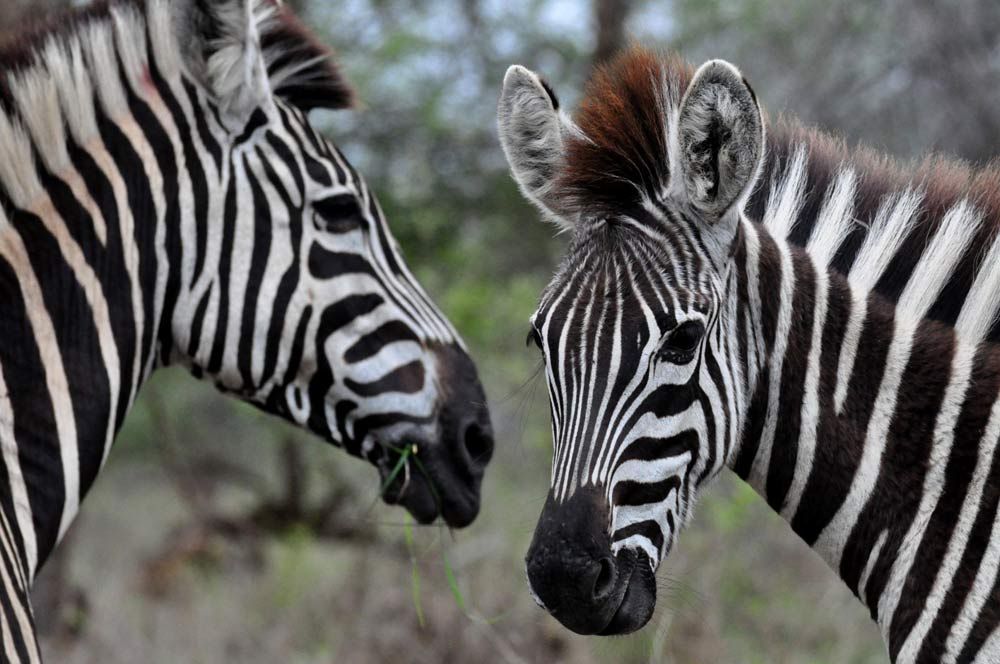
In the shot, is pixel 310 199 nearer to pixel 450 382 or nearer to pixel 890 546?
pixel 450 382

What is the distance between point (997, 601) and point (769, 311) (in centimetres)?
115

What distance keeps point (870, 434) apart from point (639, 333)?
0.87 meters

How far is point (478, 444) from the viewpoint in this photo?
489cm

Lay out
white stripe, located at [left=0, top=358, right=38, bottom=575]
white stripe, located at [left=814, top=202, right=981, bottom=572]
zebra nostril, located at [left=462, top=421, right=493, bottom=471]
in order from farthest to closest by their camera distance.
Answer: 1. zebra nostril, located at [left=462, top=421, right=493, bottom=471]
2. white stripe, located at [left=0, top=358, right=38, bottom=575]
3. white stripe, located at [left=814, top=202, right=981, bottom=572]

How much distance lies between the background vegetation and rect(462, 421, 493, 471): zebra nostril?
3695 mm

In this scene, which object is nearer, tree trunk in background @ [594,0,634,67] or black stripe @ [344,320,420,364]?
black stripe @ [344,320,420,364]

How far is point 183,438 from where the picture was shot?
16.8 metres

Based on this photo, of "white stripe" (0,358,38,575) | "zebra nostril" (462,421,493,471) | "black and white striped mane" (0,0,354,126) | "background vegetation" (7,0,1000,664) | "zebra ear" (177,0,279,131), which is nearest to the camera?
"white stripe" (0,358,38,575)

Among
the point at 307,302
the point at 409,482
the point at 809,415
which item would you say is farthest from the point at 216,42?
the point at 809,415

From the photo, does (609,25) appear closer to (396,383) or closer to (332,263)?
(332,263)

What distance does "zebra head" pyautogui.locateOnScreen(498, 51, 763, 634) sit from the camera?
11.0 feet

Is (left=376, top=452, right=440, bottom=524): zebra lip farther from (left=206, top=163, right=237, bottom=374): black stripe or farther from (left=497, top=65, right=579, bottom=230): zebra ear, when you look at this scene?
(left=497, top=65, right=579, bottom=230): zebra ear

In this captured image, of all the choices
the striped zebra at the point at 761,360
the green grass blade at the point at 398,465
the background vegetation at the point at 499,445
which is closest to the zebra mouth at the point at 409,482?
the green grass blade at the point at 398,465

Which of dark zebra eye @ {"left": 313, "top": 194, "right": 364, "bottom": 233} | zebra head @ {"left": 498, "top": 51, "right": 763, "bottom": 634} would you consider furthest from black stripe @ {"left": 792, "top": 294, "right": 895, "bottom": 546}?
dark zebra eye @ {"left": 313, "top": 194, "right": 364, "bottom": 233}
